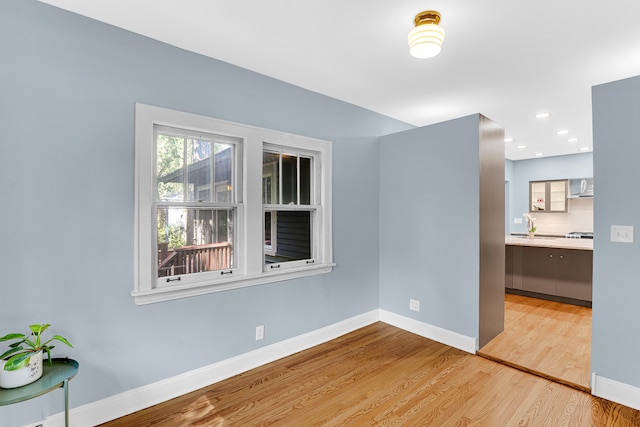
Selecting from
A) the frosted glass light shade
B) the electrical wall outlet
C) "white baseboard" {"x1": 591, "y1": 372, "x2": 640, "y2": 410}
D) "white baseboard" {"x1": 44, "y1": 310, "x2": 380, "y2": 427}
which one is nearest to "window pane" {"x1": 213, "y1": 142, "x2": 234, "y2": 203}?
the electrical wall outlet

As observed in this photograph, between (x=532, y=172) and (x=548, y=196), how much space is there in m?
0.69

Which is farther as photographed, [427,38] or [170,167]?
[170,167]

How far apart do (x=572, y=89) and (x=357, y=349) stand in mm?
3471

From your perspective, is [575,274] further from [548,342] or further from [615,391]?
[615,391]

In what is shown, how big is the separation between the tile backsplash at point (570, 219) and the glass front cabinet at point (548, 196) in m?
0.15

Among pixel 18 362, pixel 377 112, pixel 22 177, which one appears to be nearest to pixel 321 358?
pixel 18 362

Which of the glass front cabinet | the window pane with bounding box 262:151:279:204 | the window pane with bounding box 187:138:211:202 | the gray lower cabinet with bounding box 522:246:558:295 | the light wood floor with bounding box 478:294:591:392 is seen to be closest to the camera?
the window pane with bounding box 187:138:211:202

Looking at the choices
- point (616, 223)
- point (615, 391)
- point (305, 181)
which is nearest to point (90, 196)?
point (305, 181)

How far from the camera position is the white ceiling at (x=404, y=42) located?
6.44ft

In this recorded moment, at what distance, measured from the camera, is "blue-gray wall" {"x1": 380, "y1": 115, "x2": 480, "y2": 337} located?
3.13m

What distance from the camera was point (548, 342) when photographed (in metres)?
3.23

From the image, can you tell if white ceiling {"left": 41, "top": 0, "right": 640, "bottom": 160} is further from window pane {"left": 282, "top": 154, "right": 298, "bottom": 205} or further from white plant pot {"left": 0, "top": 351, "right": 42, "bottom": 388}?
white plant pot {"left": 0, "top": 351, "right": 42, "bottom": 388}

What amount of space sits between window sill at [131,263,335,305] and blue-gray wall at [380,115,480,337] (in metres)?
0.96

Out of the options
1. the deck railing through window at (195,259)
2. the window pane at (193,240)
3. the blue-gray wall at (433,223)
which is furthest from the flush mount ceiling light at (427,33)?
the deck railing through window at (195,259)
